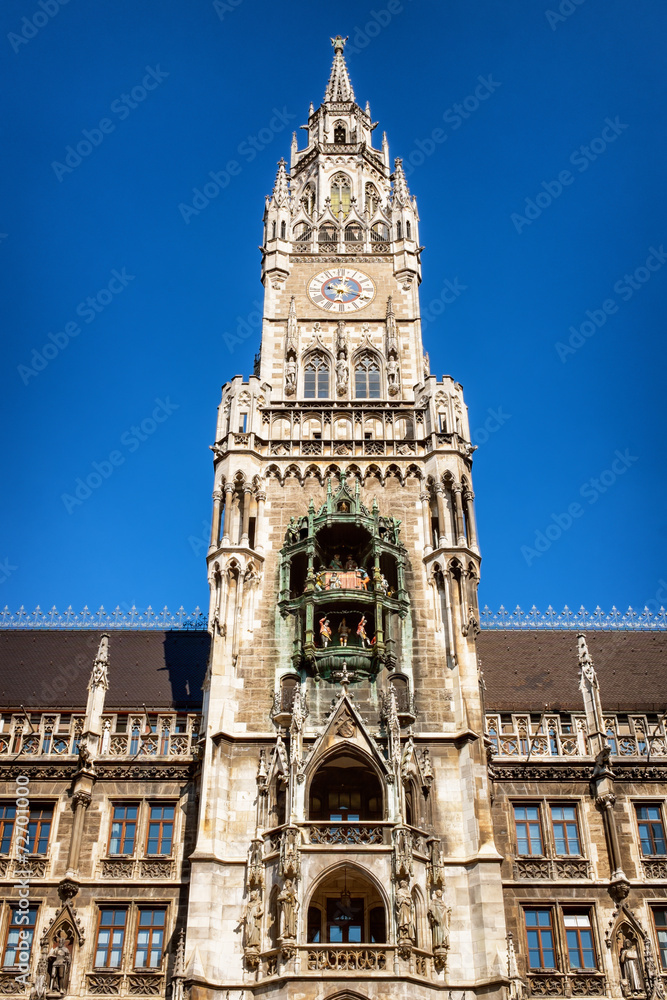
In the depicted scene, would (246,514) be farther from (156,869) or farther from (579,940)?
(579,940)

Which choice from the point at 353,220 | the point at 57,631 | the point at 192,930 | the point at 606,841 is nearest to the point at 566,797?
the point at 606,841

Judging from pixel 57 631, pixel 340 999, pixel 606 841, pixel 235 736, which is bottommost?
pixel 340 999

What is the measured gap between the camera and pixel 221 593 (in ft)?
112

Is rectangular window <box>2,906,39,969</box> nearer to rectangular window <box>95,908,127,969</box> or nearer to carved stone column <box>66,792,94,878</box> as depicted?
carved stone column <box>66,792,94,878</box>

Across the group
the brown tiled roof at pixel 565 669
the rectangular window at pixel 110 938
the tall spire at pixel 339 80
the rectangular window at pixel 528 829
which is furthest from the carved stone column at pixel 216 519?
the tall spire at pixel 339 80

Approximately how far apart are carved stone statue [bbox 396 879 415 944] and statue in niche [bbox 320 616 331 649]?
765 centimetres

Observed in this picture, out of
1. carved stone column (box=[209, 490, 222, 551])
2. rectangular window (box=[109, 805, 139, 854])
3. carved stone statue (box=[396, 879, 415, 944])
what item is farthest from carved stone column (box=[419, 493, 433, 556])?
rectangular window (box=[109, 805, 139, 854])

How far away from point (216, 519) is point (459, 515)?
770 centimetres

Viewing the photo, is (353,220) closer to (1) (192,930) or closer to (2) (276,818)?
(2) (276,818)

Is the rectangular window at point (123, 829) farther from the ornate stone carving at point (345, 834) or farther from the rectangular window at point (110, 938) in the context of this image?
the ornate stone carving at point (345, 834)

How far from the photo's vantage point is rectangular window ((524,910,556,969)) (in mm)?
29859

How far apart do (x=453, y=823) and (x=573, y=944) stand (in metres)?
4.50

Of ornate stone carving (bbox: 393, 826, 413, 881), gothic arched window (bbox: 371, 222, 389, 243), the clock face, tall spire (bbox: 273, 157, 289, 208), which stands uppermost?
tall spire (bbox: 273, 157, 289, 208)

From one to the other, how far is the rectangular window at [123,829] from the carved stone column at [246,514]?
28.1ft
